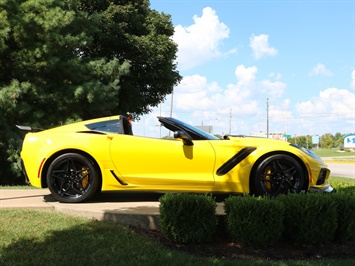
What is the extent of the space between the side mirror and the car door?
0.21 feet

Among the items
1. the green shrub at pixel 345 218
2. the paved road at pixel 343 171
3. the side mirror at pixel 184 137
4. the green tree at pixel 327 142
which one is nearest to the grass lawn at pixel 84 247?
the green shrub at pixel 345 218

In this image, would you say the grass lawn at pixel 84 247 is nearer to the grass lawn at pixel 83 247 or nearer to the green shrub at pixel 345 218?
the grass lawn at pixel 83 247

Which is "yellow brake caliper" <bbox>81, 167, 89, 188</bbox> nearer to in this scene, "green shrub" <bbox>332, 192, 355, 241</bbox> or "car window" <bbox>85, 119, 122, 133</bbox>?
"car window" <bbox>85, 119, 122, 133</bbox>

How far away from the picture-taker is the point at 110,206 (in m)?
4.97

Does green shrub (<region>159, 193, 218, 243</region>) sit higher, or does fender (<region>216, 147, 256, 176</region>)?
fender (<region>216, 147, 256, 176</region>)

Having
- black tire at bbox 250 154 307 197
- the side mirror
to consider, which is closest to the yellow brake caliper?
the side mirror

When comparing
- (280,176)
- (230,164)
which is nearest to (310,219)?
(280,176)

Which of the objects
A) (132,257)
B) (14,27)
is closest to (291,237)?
(132,257)

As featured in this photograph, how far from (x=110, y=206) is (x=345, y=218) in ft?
9.79

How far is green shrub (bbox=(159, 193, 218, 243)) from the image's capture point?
4020 mm

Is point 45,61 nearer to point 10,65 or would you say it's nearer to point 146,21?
point 10,65

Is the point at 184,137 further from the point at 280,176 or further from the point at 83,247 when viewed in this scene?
the point at 83,247

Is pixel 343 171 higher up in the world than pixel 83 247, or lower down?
lower down

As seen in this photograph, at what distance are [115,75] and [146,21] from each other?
394 inches
